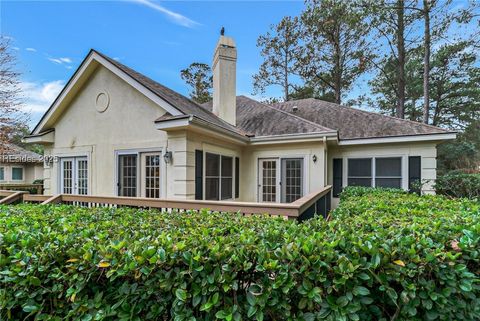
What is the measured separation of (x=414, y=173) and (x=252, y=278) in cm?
866

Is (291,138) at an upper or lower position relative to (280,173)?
upper

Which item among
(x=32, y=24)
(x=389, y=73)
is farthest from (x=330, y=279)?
(x=389, y=73)

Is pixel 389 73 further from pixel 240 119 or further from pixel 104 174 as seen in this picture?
pixel 104 174

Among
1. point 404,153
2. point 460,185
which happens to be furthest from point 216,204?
point 460,185

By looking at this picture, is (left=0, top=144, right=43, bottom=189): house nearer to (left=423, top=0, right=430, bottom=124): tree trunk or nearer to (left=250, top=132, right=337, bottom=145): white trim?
(left=250, top=132, right=337, bottom=145): white trim

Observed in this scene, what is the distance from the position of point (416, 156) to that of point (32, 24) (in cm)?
1399

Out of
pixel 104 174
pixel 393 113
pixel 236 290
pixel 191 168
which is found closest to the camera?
pixel 236 290

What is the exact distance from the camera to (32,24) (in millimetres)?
8906

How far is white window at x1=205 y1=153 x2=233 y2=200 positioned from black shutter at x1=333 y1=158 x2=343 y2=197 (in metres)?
3.91

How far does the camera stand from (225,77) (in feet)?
31.2

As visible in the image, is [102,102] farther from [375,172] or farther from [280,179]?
[375,172]

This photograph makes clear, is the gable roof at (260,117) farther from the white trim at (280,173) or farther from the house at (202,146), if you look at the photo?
the white trim at (280,173)

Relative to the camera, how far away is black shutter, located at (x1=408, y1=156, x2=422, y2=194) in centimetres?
813

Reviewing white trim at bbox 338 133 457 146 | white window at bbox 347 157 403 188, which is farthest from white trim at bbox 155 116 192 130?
white window at bbox 347 157 403 188
